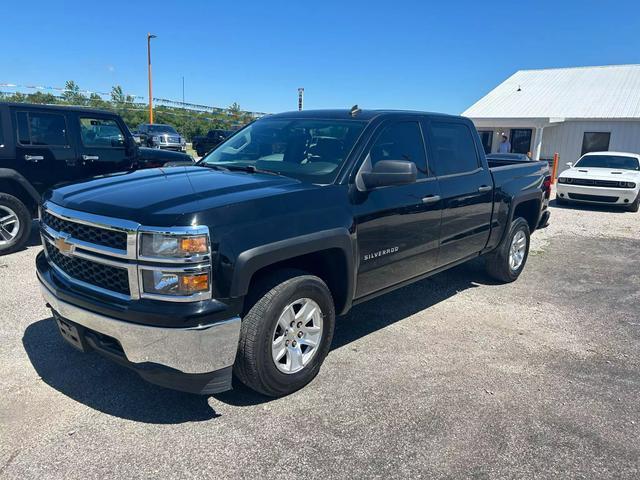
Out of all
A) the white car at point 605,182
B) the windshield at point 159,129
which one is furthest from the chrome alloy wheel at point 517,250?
the windshield at point 159,129

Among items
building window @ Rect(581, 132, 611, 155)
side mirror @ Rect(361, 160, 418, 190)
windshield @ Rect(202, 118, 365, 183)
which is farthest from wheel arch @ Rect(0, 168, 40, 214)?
building window @ Rect(581, 132, 611, 155)

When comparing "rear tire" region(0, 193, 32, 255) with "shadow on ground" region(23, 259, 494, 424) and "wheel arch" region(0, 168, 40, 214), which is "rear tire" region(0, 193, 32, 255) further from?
"shadow on ground" region(23, 259, 494, 424)

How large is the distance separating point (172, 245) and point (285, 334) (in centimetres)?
102

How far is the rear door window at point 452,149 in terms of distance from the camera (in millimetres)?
4625

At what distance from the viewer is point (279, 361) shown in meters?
3.29

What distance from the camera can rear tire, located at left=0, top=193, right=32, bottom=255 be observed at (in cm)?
675

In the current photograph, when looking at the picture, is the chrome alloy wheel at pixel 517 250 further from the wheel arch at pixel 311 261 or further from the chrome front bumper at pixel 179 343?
the chrome front bumper at pixel 179 343

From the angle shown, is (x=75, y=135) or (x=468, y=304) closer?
(x=468, y=304)

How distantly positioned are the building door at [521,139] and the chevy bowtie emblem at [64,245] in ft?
80.0

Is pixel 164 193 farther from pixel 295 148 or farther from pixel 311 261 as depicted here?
pixel 295 148

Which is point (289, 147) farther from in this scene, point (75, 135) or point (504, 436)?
point (75, 135)

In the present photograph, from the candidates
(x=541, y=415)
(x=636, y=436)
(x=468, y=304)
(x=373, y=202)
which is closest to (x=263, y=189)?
(x=373, y=202)

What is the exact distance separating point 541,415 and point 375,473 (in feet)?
4.30

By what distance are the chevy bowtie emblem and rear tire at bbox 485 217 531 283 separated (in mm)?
4631
